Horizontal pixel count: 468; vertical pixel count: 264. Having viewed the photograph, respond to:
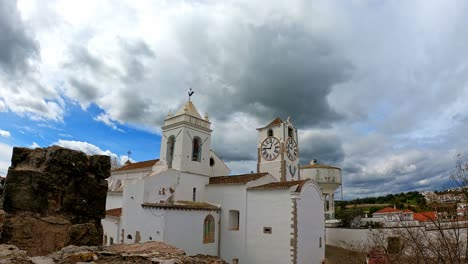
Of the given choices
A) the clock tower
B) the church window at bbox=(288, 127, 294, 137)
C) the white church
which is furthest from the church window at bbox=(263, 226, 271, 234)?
the church window at bbox=(288, 127, 294, 137)

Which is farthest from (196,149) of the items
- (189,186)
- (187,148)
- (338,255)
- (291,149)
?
(338,255)

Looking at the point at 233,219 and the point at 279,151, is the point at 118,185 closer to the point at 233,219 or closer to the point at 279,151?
the point at 233,219

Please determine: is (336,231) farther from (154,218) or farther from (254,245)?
(154,218)

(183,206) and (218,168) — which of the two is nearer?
(183,206)

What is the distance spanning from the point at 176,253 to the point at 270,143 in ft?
78.3

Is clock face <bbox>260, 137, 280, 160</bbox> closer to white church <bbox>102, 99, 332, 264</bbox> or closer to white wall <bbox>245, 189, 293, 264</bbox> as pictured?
white church <bbox>102, 99, 332, 264</bbox>

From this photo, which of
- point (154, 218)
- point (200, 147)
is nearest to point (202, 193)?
point (200, 147)

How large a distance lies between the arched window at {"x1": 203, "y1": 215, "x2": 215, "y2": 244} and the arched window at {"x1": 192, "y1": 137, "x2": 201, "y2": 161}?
5.50m

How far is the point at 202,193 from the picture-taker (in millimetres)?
24875

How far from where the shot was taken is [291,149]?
28.3 m

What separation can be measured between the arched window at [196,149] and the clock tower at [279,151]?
6148mm

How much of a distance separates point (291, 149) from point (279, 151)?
58.3 inches

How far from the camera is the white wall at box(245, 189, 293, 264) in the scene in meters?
19.6

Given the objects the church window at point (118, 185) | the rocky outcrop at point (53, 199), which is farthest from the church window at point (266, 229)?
the rocky outcrop at point (53, 199)
